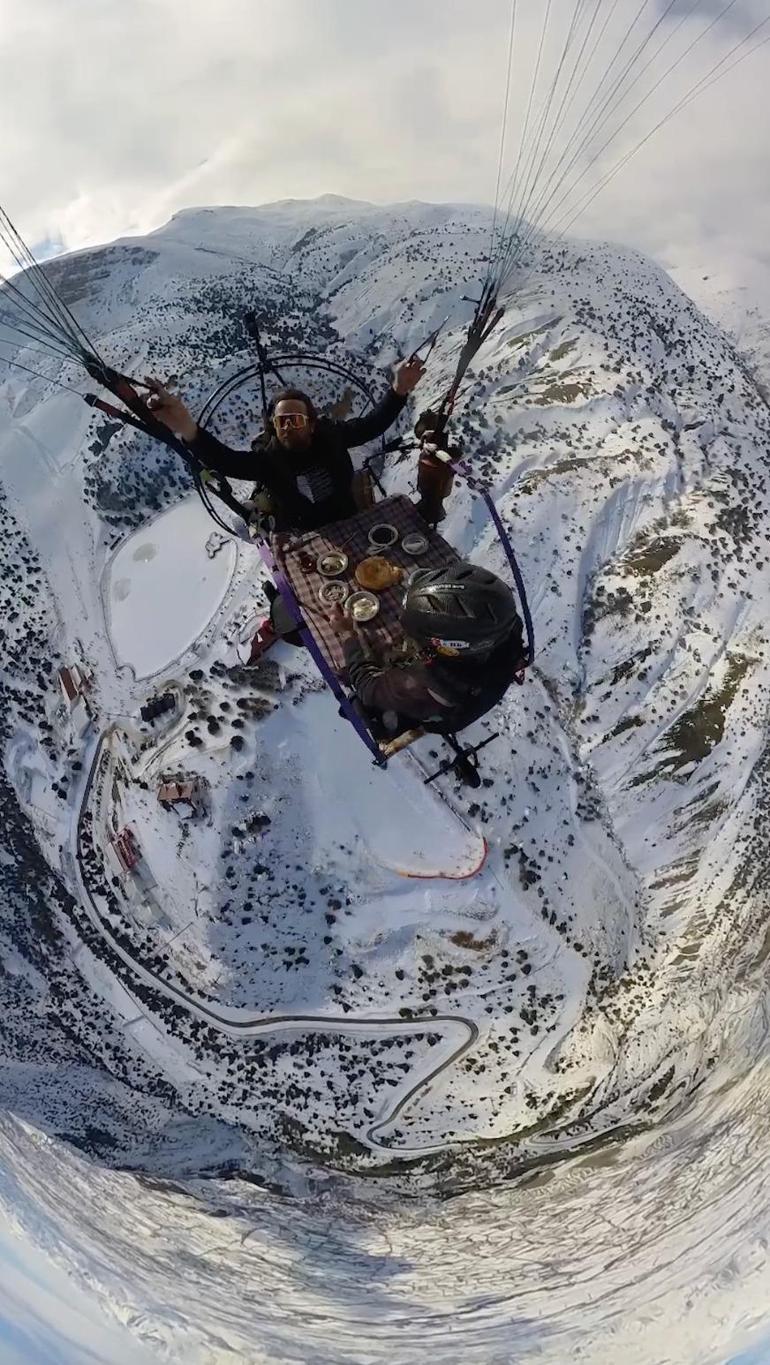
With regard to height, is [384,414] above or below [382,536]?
above

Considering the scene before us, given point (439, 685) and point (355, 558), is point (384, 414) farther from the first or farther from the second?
point (439, 685)

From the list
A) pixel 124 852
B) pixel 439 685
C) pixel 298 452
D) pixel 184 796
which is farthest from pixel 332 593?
pixel 124 852

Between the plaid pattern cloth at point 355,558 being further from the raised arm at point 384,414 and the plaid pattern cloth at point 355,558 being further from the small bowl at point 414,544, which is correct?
the raised arm at point 384,414

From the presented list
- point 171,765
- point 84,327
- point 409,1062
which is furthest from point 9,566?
point 409,1062

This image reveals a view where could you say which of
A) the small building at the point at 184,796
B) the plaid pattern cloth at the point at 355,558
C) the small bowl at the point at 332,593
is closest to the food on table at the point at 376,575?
the plaid pattern cloth at the point at 355,558

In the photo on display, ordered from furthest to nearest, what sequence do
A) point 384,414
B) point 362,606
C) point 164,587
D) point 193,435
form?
point 164,587 → point 362,606 → point 384,414 → point 193,435

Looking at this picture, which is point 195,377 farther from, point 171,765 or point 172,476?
point 171,765

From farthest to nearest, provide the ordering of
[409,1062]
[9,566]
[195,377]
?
[195,377], [9,566], [409,1062]

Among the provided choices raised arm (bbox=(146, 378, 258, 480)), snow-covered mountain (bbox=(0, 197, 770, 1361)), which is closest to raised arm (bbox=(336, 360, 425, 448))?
raised arm (bbox=(146, 378, 258, 480))
